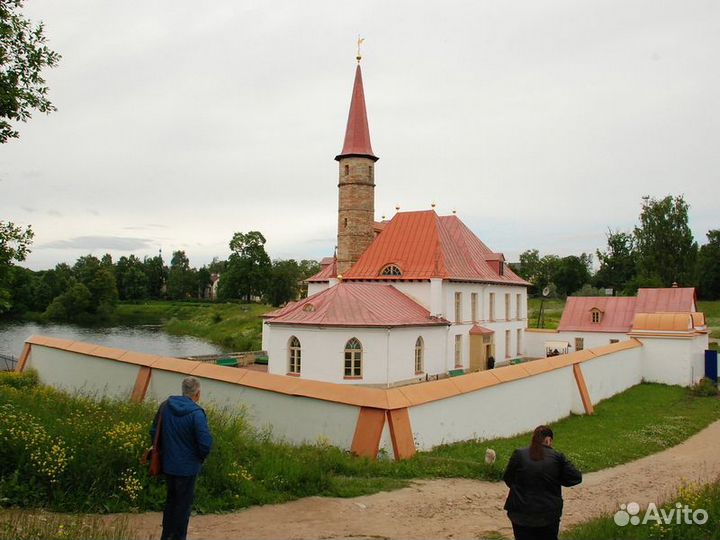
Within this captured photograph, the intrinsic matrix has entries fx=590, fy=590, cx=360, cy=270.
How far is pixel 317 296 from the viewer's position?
25.0 meters

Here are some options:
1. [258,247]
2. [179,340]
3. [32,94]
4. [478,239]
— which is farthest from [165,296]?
[32,94]

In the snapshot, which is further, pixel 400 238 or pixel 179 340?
pixel 179 340

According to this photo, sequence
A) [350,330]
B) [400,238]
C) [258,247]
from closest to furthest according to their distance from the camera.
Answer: [350,330] < [400,238] < [258,247]

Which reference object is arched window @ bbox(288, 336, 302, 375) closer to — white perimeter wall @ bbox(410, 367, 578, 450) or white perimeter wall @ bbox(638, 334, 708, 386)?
white perimeter wall @ bbox(410, 367, 578, 450)

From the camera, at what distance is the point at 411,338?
81.0ft

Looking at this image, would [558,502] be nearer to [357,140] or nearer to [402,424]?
[402,424]

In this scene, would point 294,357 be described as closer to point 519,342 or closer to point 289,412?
point 289,412

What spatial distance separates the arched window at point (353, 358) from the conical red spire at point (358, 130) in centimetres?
1182

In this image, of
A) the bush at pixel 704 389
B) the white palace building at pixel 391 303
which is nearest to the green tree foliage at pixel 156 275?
the white palace building at pixel 391 303

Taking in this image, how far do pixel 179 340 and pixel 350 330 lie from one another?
37.7 m

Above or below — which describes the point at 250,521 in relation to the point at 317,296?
below

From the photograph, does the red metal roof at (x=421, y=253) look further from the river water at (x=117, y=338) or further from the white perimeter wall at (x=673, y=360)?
the river water at (x=117, y=338)

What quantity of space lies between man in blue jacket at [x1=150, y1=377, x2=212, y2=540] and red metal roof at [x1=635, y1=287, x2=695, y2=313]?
30.6 meters

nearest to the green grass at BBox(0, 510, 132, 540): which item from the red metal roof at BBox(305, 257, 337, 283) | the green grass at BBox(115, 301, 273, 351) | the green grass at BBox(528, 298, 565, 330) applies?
the red metal roof at BBox(305, 257, 337, 283)
